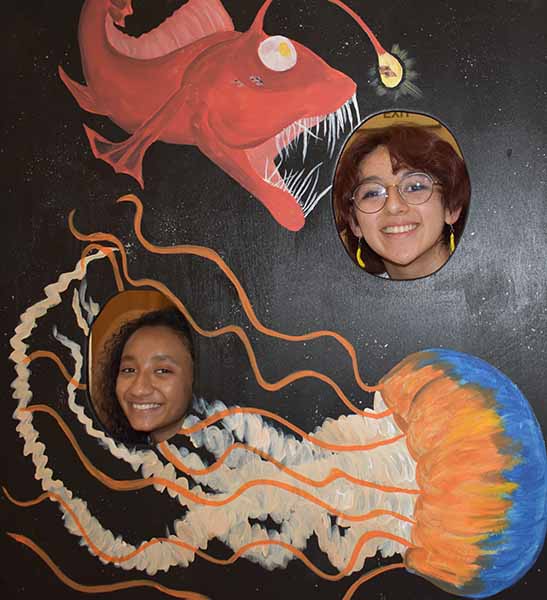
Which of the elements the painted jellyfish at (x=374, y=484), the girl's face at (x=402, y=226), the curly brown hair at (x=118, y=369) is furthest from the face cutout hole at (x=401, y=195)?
the curly brown hair at (x=118, y=369)

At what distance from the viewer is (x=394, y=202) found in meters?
1.94

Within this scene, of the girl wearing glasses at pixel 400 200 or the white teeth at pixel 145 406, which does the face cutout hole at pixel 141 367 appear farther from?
the girl wearing glasses at pixel 400 200

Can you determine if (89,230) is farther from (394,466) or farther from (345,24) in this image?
(394,466)

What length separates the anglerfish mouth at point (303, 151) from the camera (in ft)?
6.45

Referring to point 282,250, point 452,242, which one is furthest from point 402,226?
point 282,250

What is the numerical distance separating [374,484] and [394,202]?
0.76 metres

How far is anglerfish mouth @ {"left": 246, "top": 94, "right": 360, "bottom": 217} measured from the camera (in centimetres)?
197

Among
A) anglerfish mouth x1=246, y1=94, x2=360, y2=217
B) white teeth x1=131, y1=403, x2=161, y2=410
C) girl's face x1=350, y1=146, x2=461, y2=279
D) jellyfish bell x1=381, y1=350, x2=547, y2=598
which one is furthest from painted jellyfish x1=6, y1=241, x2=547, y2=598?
anglerfish mouth x1=246, y1=94, x2=360, y2=217

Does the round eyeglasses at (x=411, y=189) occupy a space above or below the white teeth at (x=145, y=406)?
above

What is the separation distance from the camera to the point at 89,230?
2.04 m

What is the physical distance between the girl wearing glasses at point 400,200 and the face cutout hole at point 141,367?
21.9 inches

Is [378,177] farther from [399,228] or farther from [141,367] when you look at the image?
[141,367]

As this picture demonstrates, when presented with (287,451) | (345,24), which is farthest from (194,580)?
(345,24)

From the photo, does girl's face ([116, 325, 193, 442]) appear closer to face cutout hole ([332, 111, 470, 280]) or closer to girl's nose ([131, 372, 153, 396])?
girl's nose ([131, 372, 153, 396])
